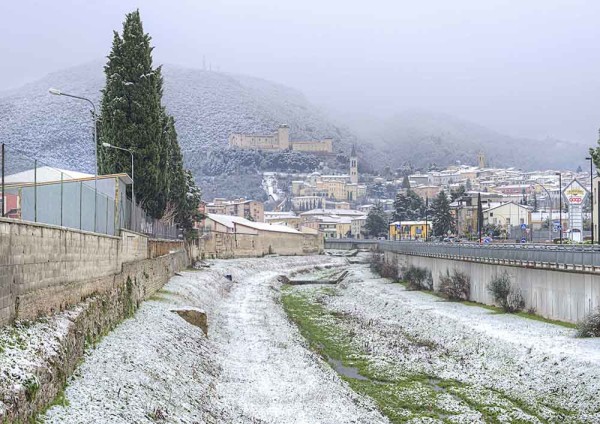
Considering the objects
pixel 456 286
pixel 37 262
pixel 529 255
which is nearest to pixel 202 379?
pixel 37 262

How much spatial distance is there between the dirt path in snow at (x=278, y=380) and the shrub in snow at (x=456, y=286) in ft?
56.5

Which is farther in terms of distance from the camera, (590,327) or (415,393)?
(590,327)

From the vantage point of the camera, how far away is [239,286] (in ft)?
235

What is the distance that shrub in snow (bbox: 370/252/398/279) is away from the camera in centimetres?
8465

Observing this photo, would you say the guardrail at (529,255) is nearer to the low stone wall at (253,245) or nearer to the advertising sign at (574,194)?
the advertising sign at (574,194)

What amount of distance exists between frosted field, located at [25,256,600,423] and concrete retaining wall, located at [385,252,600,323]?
140 cm

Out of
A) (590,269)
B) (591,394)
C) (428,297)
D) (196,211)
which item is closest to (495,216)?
(196,211)

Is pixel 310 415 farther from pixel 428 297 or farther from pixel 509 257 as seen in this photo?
pixel 428 297

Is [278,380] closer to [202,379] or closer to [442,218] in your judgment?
[202,379]

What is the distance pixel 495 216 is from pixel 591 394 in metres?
143

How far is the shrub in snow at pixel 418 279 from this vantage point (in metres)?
67.4

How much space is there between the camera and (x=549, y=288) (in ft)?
127

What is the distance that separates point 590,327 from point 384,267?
59.9m

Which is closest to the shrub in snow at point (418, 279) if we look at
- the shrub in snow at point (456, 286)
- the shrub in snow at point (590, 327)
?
the shrub in snow at point (456, 286)
